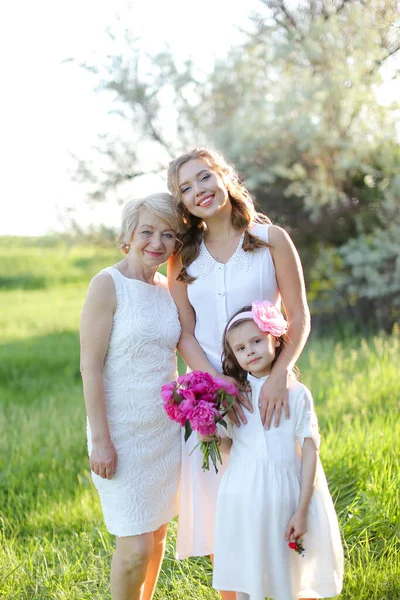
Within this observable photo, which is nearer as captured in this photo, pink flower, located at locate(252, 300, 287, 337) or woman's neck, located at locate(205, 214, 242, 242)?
pink flower, located at locate(252, 300, 287, 337)

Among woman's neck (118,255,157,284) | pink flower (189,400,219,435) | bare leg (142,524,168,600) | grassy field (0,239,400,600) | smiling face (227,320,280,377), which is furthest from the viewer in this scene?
grassy field (0,239,400,600)

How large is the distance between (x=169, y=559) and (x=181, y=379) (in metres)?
1.48

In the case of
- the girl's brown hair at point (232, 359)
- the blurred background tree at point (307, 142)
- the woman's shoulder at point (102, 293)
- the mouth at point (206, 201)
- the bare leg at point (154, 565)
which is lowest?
the bare leg at point (154, 565)

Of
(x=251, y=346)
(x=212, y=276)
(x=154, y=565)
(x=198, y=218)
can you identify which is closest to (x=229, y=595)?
(x=154, y=565)

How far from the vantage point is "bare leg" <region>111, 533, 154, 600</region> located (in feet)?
9.50

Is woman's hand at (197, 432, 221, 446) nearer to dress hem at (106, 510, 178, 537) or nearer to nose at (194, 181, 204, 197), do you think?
dress hem at (106, 510, 178, 537)

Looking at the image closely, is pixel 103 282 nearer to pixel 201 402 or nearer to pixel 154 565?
pixel 201 402

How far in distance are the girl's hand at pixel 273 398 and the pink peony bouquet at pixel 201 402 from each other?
0.45ft

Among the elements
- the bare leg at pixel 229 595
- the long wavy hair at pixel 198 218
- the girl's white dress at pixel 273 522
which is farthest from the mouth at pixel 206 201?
the bare leg at pixel 229 595

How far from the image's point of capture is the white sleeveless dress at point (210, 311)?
3.14 meters

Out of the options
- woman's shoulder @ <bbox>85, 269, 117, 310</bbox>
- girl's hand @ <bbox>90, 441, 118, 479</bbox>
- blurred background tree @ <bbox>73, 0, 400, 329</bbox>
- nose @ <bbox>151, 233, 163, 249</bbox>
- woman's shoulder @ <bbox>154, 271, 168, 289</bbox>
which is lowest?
girl's hand @ <bbox>90, 441, 118, 479</bbox>

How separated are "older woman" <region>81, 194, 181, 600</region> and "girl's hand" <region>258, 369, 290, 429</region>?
0.46m

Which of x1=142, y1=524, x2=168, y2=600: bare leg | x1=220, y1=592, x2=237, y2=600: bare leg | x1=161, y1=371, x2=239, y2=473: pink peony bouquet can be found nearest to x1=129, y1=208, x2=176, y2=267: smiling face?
x1=161, y1=371, x2=239, y2=473: pink peony bouquet

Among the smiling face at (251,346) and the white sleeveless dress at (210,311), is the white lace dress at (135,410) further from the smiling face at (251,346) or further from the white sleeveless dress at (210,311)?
the smiling face at (251,346)
